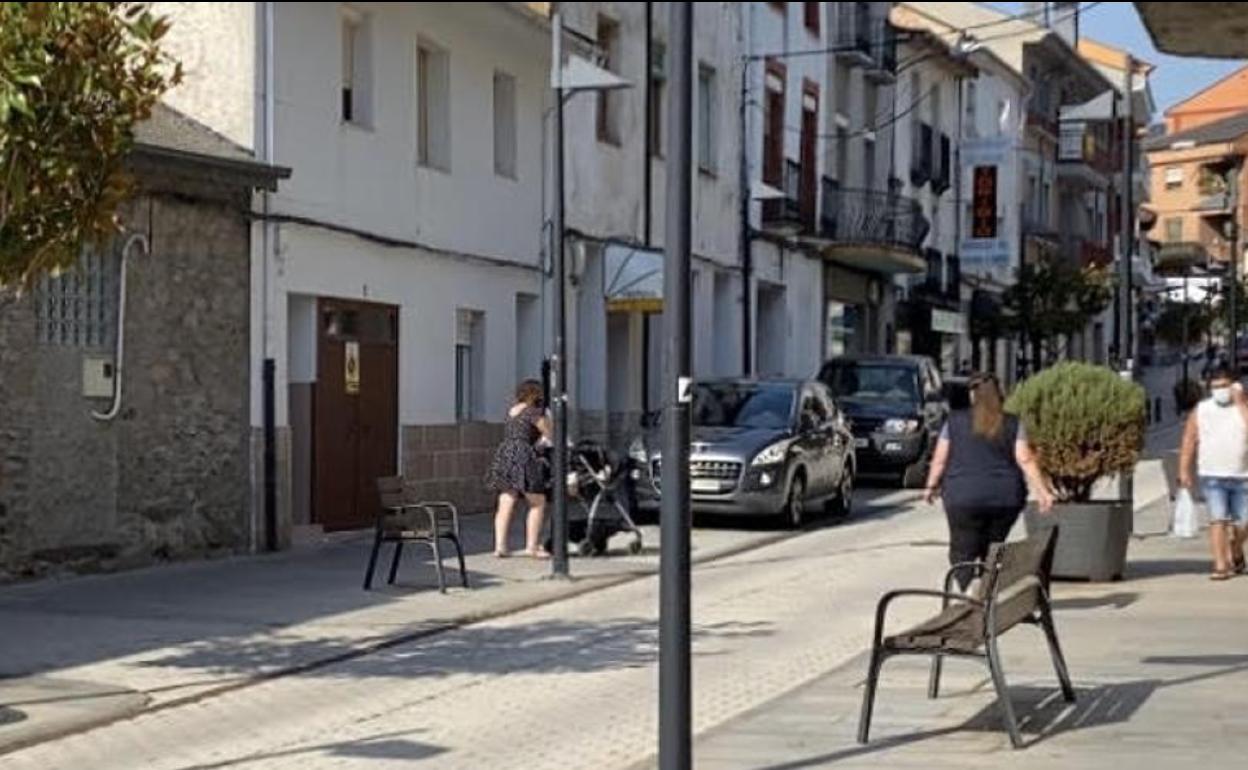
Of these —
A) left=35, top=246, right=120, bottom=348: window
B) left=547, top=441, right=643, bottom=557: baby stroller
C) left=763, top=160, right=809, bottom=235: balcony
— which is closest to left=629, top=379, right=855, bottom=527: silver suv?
left=547, top=441, right=643, bottom=557: baby stroller

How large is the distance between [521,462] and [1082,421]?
202 inches

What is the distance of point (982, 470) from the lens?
11.8 metres

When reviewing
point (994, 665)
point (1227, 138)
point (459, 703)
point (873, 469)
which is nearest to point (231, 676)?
point (459, 703)

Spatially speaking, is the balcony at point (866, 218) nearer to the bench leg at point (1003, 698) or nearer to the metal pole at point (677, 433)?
the bench leg at point (1003, 698)

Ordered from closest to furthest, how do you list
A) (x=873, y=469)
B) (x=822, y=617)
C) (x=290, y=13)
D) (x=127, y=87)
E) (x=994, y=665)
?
(x=290, y=13), (x=994, y=665), (x=127, y=87), (x=822, y=617), (x=873, y=469)

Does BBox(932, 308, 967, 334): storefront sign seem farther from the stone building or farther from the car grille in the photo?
the stone building

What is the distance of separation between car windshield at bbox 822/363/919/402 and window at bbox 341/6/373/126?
14.8m

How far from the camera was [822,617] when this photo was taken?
1384cm

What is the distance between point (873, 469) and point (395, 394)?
1052 centimetres

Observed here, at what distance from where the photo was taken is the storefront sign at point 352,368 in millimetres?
20188

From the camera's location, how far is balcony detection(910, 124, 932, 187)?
42.7m

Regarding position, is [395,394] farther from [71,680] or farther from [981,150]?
[981,150]

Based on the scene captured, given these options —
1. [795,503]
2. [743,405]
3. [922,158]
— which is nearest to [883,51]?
[922,158]

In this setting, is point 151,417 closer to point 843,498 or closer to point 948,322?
point 843,498
